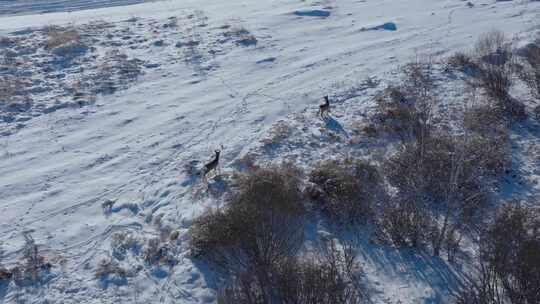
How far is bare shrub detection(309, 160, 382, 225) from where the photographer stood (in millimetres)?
11312

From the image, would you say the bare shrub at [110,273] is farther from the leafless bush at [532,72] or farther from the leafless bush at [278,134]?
the leafless bush at [532,72]

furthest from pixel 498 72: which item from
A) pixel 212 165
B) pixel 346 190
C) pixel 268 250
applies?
pixel 268 250

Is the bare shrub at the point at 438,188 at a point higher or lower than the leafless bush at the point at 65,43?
lower

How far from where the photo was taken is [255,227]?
912 cm

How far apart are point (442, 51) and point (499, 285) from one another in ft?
49.6

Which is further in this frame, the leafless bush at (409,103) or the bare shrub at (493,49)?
the bare shrub at (493,49)

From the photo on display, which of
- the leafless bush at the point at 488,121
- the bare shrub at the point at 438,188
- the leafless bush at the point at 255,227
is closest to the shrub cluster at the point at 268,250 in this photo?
the leafless bush at the point at 255,227

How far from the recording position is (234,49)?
69.8ft

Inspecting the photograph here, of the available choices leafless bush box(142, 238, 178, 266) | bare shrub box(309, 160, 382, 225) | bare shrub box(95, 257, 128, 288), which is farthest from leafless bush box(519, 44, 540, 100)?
bare shrub box(95, 257, 128, 288)

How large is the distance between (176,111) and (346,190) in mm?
7417

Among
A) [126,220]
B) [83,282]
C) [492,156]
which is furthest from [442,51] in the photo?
[83,282]

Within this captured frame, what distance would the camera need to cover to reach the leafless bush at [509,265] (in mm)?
7676

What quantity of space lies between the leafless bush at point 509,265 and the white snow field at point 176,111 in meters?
1.25

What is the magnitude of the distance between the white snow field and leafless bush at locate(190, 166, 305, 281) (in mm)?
621
